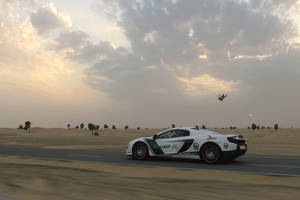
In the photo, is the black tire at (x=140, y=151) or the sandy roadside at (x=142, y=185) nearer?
the sandy roadside at (x=142, y=185)

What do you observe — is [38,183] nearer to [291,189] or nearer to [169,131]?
[291,189]

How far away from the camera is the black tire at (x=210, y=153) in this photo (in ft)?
39.5

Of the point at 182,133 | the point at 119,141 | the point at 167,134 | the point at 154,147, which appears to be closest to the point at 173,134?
the point at 167,134

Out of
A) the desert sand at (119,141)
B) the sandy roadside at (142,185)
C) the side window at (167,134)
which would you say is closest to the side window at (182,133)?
the side window at (167,134)

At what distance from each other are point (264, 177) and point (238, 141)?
3.32 metres

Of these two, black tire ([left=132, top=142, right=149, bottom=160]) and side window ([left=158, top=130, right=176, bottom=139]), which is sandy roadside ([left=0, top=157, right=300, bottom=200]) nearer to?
side window ([left=158, top=130, right=176, bottom=139])

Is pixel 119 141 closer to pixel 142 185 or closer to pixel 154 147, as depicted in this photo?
pixel 154 147

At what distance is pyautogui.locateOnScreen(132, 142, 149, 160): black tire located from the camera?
13.9m

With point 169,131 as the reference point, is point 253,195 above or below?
below

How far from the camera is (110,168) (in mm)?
11180

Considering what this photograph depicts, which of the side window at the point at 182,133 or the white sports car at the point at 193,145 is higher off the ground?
the side window at the point at 182,133

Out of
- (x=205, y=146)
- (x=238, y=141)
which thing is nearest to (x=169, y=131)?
(x=205, y=146)

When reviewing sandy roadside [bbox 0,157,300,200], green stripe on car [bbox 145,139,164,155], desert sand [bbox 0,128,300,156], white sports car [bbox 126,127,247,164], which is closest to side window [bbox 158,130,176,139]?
white sports car [bbox 126,127,247,164]

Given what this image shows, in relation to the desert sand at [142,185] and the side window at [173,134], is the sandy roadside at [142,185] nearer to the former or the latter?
the desert sand at [142,185]
